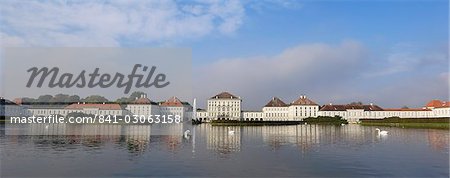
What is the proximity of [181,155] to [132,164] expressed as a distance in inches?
132

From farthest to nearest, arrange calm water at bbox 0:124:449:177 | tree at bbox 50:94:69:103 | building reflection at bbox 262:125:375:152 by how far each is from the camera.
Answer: tree at bbox 50:94:69:103 → building reflection at bbox 262:125:375:152 → calm water at bbox 0:124:449:177

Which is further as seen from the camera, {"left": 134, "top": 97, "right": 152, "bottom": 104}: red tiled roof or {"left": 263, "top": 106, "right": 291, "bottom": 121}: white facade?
{"left": 263, "top": 106, "right": 291, "bottom": 121}: white facade

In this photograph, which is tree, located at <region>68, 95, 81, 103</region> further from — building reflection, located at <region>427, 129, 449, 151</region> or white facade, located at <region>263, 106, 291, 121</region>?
building reflection, located at <region>427, 129, 449, 151</region>

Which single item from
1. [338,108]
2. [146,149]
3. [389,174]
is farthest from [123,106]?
[389,174]

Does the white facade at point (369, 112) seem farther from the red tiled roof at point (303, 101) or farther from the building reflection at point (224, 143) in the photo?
the building reflection at point (224, 143)

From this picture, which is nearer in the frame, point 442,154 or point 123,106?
point 442,154

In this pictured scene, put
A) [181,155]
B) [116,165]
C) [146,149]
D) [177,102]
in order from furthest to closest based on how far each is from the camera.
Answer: [177,102], [146,149], [181,155], [116,165]

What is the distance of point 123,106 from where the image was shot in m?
120

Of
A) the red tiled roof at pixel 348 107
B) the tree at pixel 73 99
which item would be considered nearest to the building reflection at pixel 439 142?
the red tiled roof at pixel 348 107

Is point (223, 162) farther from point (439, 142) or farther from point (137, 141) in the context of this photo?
point (439, 142)

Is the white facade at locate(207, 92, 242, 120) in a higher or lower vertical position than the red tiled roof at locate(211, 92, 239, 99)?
lower

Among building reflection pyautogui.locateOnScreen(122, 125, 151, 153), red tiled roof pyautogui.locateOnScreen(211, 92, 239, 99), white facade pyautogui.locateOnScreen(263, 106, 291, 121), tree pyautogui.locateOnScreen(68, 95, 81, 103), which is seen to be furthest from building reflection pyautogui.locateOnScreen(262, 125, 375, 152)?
tree pyautogui.locateOnScreen(68, 95, 81, 103)

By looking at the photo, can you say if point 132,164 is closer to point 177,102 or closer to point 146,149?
point 146,149

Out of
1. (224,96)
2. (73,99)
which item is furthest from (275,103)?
(73,99)
